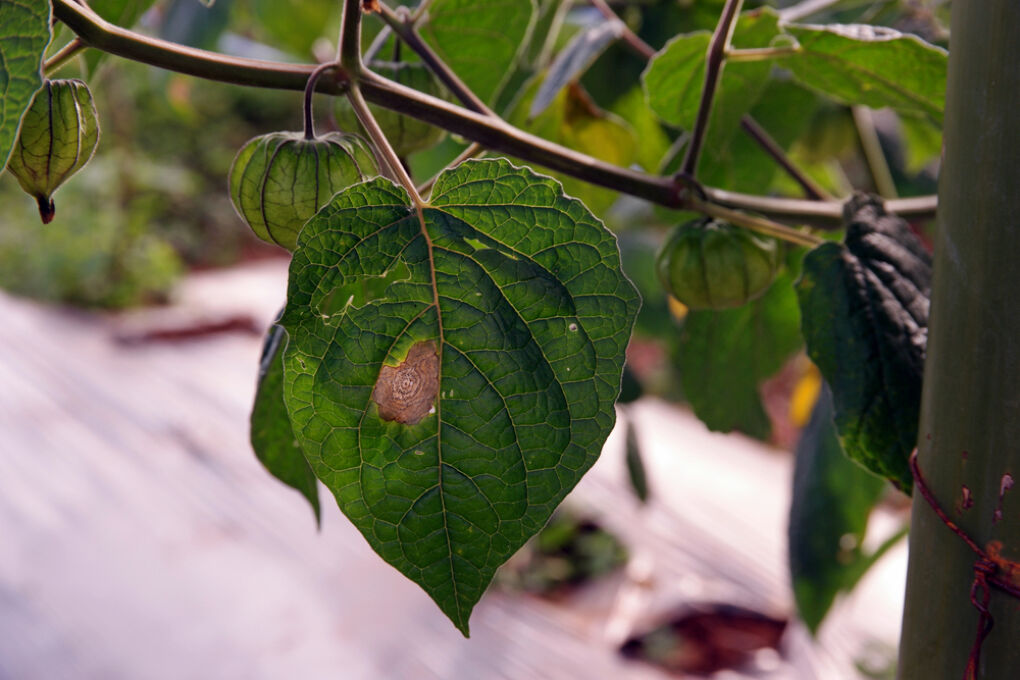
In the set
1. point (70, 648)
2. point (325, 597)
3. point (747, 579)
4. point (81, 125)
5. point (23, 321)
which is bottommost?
point (23, 321)

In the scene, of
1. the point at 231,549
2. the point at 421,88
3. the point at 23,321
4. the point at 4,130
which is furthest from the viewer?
the point at 23,321

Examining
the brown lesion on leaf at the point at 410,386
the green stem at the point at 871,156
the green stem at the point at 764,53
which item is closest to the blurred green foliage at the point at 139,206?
the green stem at the point at 871,156

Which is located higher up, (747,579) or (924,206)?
(924,206)

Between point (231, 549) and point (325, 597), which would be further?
point (231, 549)

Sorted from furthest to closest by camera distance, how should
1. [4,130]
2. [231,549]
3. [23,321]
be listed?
[23,321]
[231,549]
[4,130]

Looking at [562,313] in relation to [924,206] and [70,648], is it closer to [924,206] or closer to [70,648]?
[924,206]

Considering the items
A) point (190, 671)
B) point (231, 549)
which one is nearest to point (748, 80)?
point (190, 671)

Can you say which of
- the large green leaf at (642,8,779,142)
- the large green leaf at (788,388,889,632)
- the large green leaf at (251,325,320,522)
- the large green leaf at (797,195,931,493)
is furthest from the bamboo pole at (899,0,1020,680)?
the large green leaf at (788,388,889,632)

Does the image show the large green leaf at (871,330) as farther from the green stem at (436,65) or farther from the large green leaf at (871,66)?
the green stem at (436,65)
